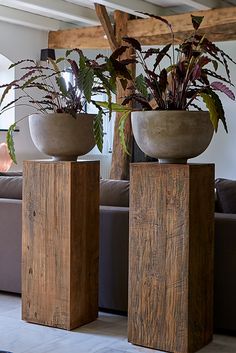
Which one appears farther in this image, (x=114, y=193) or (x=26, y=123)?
(x=26, y=123)

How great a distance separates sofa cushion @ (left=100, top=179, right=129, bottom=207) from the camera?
362 cm

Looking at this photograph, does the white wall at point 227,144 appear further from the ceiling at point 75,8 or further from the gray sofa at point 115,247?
the gray sofa at point 115,247

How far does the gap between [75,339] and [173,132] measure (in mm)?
1215

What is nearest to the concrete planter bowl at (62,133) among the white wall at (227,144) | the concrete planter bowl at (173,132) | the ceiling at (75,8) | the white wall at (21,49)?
the concrete planter bowl at (173,132)

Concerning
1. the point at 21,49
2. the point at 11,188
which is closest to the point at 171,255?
the point at 11,188

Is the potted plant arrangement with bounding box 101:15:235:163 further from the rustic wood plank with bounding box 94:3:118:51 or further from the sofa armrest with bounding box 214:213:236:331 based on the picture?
the rustic wood plank with bounding box 94:3:118:51

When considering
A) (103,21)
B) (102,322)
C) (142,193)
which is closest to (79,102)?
(142,193)

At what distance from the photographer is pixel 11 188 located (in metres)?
4.05

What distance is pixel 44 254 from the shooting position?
3.29 m

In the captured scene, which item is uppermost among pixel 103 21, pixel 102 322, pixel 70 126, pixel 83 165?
pixel 103 21

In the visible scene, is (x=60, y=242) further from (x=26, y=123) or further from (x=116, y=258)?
(x=26, y=123)

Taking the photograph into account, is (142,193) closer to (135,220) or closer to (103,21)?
(135,220)

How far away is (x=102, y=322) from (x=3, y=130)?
5541 millimetres

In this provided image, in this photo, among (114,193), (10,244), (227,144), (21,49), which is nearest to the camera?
(114,193)
